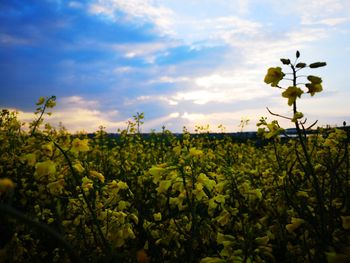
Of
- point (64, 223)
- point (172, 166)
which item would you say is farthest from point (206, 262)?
point (64, 223)

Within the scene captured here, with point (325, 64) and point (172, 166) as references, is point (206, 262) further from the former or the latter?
point (325, 64)

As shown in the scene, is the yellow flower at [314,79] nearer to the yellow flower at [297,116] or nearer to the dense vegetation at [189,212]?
the dense vegetation at [189,212]

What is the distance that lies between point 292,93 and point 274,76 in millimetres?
260

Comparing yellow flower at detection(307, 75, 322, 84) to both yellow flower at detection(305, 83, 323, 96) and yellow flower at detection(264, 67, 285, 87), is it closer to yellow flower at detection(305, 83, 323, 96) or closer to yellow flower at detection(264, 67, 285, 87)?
yellow flower at detection(305, 83, 323, 96)

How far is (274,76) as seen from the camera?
110 inches

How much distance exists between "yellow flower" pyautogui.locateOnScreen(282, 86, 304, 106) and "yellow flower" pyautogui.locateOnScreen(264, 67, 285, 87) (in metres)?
0.19

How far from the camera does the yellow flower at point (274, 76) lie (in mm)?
2736

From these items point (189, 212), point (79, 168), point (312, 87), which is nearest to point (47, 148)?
point (79, 168)

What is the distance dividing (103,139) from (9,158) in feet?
14.8

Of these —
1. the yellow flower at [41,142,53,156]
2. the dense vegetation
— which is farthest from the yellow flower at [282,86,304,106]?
the yellow flower at [41,142,53,156]

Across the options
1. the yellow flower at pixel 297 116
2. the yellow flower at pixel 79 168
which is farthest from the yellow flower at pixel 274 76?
the yellow flower at pixel 79 168

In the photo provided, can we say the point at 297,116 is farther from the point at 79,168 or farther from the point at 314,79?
the point at 79,168

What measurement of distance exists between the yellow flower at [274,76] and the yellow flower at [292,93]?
0.62ft

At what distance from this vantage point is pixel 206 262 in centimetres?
208
